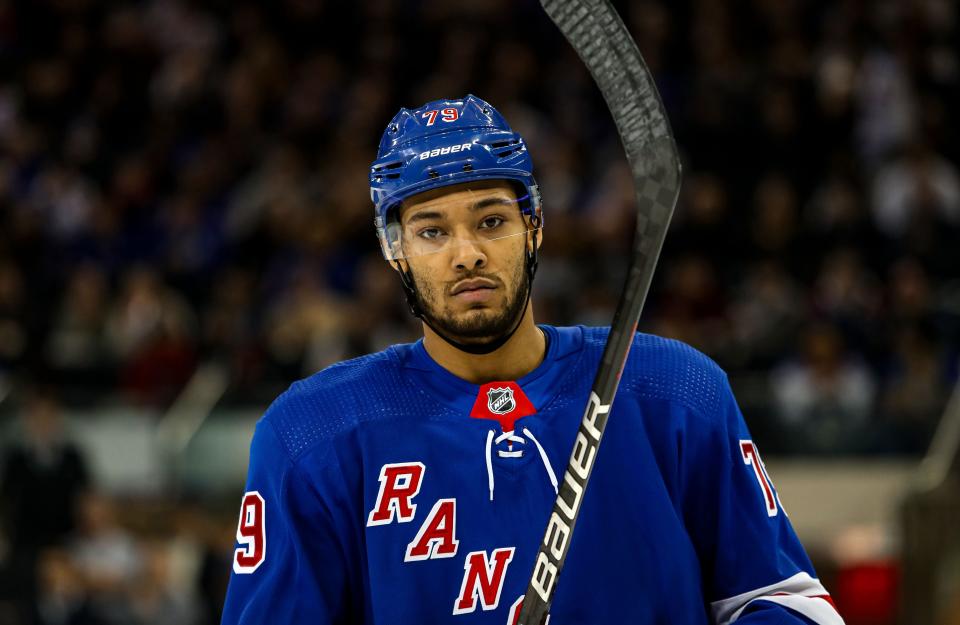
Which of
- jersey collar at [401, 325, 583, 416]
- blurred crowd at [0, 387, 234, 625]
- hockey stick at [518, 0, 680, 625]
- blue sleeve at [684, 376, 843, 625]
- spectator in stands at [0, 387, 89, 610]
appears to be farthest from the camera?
spectator in stands at [0, 387, 89, 610]

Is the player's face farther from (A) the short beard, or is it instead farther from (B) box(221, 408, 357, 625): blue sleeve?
(B) box(221, 408, 357, 625): blue sleeve

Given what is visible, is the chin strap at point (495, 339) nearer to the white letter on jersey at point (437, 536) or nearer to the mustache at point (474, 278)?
the mustache at point (474, 278)

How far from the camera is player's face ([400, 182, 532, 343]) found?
2418 mm

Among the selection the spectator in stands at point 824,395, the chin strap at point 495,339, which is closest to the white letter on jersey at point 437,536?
the chin strap at point 495,339

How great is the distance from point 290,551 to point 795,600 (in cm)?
83

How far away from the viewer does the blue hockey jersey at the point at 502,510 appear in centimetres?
233

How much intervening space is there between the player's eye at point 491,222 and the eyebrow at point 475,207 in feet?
0.07

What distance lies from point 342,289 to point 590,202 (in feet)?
5.14

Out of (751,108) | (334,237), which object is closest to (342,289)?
(334,237)

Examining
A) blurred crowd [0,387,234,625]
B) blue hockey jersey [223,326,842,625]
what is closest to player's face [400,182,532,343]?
blue hockey jersey [223,326,842,625]

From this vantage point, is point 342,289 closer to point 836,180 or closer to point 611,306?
point 611,306

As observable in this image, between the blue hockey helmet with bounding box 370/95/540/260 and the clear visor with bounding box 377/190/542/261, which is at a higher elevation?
the blue hockey helmet with bounding box 370/95/540/260

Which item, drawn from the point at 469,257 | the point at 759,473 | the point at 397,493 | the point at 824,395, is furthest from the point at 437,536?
the point at 824,395

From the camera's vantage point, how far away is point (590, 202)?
8.65 meters
